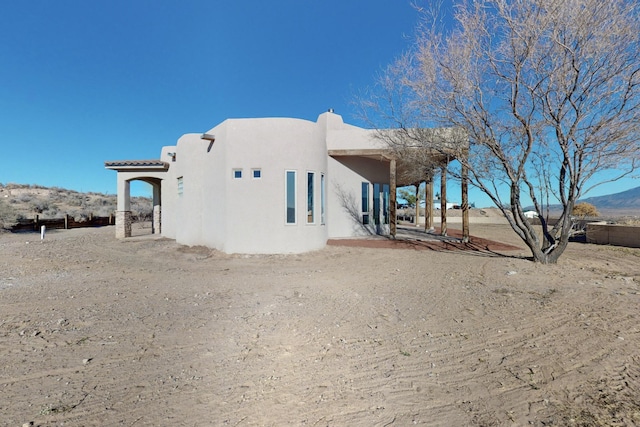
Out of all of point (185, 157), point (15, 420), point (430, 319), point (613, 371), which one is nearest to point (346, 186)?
point (185, 157)

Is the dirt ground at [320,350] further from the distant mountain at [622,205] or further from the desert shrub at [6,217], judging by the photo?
the distant mountain at [622,205]

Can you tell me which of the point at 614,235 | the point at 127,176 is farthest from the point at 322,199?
the point at 614,235

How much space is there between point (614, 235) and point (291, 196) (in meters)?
14.1

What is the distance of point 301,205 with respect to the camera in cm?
1093

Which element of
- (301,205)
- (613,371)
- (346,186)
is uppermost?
(346,186)

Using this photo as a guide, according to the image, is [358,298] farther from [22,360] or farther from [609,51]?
[609,51]

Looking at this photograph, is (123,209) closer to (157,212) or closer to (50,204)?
(157,212)

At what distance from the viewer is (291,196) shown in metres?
10.9

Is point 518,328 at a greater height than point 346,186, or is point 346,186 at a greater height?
point 346,186

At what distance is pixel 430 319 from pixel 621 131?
6.83 meters

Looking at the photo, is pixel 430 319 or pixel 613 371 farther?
pixel 430 319

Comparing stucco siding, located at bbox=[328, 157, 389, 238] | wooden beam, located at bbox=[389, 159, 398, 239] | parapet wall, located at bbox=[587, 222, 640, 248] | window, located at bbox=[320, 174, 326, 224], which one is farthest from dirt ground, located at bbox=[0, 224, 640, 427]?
parapet wall, located at bbox=[587, 222, 640, 248]

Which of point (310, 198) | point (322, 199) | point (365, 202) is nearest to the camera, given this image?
point (310, 198)

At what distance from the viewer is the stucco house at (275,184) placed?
420 inches
